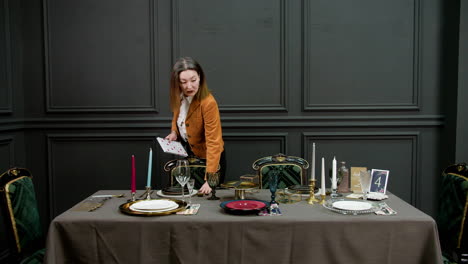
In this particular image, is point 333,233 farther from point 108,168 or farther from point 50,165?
point 50,165

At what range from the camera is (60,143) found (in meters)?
3.43

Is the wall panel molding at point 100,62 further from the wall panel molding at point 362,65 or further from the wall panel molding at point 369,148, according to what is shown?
the wall panel molding at point 369,148

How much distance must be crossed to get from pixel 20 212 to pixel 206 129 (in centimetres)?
110

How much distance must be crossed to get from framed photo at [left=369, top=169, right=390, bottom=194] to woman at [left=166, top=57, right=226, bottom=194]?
87cm

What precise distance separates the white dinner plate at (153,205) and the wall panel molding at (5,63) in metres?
1.85

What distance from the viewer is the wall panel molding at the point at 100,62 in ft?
11.0

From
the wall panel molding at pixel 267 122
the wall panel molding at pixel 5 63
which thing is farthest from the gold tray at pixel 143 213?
the wall panel molding at pixel 5 63

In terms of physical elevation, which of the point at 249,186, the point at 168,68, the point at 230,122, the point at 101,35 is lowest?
the point at 249,186

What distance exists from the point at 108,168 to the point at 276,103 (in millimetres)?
1559

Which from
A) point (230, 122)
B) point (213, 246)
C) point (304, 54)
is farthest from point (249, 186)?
point (304, 54)

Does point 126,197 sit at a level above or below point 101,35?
below

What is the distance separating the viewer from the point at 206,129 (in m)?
2.47

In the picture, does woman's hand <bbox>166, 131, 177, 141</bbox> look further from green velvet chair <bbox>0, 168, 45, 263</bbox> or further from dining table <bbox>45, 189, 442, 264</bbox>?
dining table <bbox>45, 189, 442, 264</bbox>

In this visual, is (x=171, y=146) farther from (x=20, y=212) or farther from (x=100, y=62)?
(x=100, y=62)
